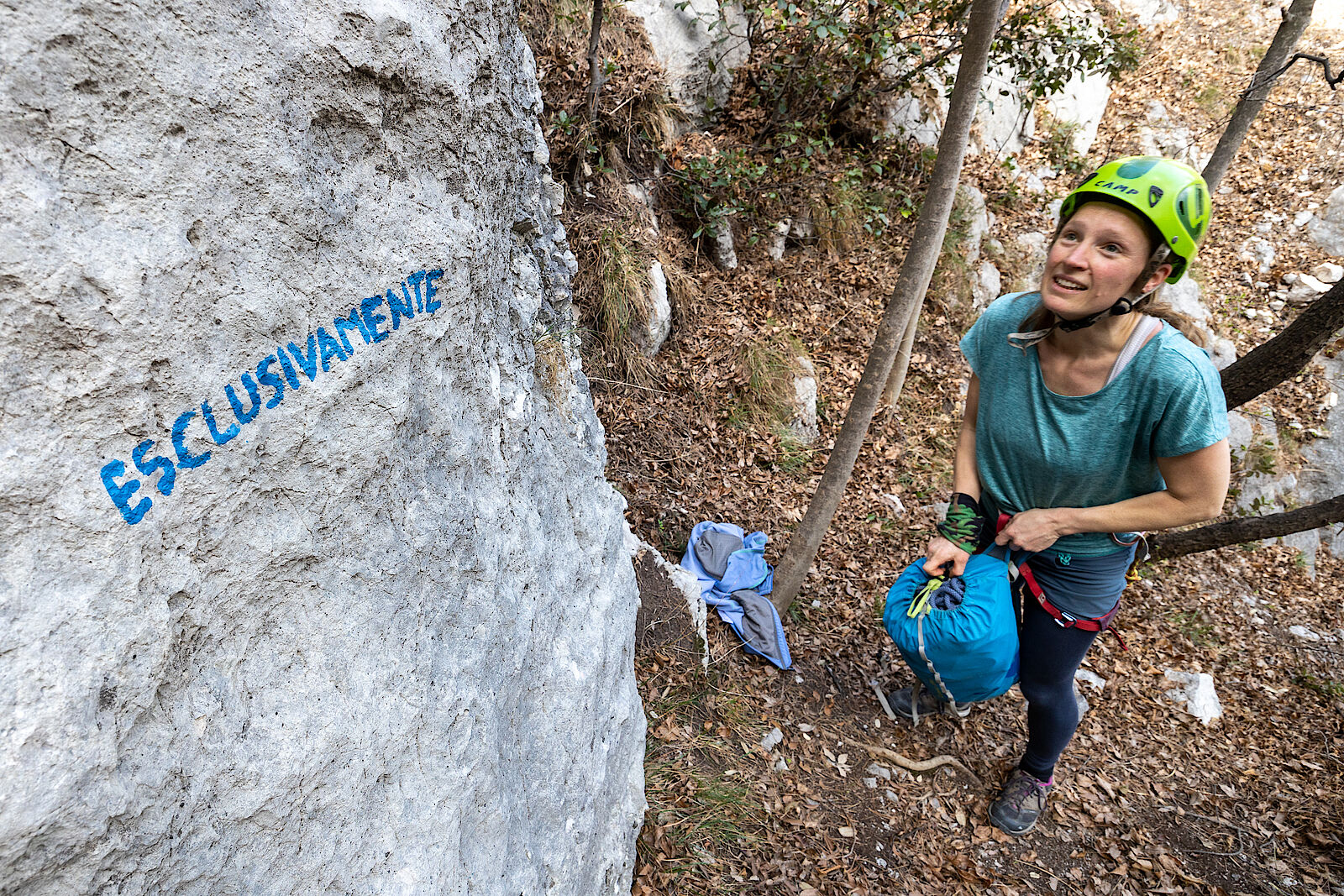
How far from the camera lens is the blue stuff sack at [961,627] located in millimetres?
2879

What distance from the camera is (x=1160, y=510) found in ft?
7.91

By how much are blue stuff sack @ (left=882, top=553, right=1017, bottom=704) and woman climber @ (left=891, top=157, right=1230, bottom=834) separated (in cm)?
10

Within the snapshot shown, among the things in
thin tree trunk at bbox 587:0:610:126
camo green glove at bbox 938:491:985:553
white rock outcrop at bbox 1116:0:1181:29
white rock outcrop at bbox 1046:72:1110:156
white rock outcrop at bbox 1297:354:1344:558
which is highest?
white rock outcrop at bbox 1116:0:1181:29

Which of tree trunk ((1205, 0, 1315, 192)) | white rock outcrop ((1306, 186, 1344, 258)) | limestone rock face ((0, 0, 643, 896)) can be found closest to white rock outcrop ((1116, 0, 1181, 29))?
white rock outcrop ((1306, 186, 1344, 258))

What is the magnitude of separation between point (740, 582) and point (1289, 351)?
3.40 metres

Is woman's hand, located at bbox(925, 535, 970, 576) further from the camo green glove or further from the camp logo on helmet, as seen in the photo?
the camp logo on helmet

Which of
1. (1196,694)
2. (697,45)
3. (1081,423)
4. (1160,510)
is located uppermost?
(697,45)

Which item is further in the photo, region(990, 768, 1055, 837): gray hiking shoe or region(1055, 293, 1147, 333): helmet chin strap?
region(990, 768, 1055, 837): gray hiking shoe

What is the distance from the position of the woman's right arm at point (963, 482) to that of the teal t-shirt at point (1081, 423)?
0.16 ft

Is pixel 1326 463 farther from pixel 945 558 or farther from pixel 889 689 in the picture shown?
pixel 945 558

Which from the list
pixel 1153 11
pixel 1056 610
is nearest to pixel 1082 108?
pixel 1153 11

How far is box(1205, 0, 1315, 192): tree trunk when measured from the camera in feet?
19.1

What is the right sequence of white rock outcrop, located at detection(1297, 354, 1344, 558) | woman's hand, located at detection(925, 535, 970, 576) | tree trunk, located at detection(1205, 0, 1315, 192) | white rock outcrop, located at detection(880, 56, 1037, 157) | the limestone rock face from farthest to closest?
1. white rock outcrop, located at detection(1297, 354, 1344, 558)
2. white rock outcrop, located at detection(880, 56, 1037, 157)
3. tree trunk, located at detection(1205, 0, 1315, 192)
4. woman's hand, located at detection(925, 535, 970, 576)
5. the limestone rock face

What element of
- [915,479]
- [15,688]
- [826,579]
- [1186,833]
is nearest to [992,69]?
[915,479]
